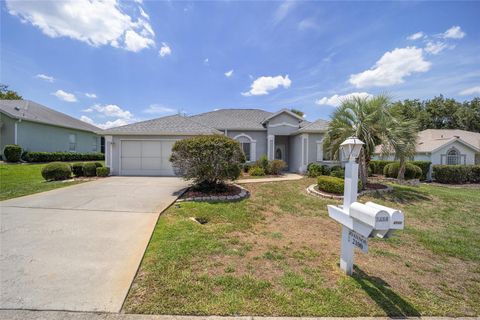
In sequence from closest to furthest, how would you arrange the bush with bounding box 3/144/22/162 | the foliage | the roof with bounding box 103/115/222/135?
the foliage, the roof with bounding box 103/115/222/135, the bush with bounding box 3/144/22/162

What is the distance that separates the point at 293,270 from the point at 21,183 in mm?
→ 13810

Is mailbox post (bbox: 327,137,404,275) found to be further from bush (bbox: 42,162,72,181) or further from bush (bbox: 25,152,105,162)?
bush (bbox: 25,152,105,162)

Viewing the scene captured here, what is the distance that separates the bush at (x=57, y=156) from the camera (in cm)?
1760

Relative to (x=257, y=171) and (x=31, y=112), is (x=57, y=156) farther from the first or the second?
(x=257, y=171)

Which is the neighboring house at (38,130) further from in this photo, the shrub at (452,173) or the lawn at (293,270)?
the shrub at (452,173)

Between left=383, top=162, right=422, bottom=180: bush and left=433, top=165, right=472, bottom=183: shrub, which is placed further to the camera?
left=433, top=165, right=472, bottom=183: shrub

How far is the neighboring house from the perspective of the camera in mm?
17609

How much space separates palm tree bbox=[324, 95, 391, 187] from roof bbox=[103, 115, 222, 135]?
724 centimetres

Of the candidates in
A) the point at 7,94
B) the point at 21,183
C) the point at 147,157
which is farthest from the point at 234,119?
the point at 7,94

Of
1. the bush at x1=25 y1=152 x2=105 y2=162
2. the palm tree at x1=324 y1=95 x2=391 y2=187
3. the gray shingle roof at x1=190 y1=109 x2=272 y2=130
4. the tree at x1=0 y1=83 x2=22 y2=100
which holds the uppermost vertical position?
the tree at x1=0 y1=83 x2=22 y2=100

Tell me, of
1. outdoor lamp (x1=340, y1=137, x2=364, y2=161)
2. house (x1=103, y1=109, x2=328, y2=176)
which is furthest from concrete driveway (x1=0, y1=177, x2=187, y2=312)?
house (x1=103, y1=109, x2=328, y2=176)

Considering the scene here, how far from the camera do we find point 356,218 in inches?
127

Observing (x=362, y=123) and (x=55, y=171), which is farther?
(x=55, y=171)

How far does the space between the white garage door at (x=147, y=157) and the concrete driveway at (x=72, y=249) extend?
666 cm
